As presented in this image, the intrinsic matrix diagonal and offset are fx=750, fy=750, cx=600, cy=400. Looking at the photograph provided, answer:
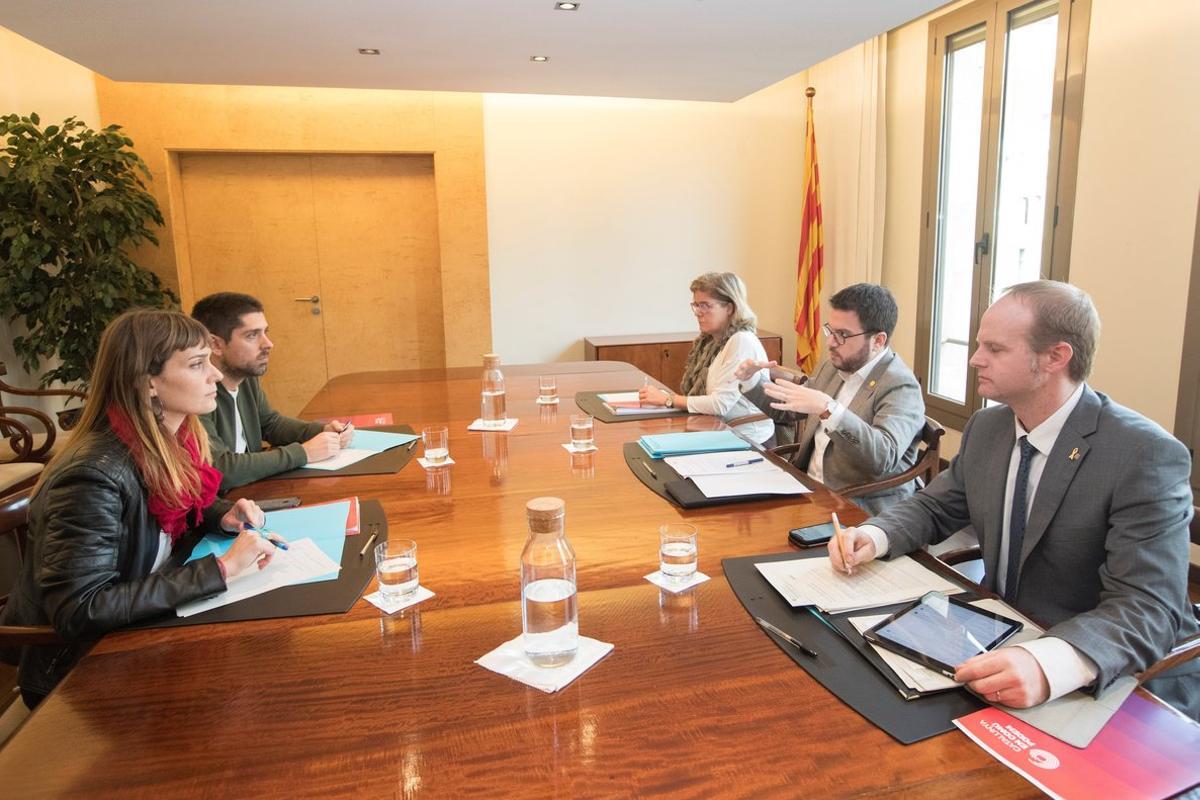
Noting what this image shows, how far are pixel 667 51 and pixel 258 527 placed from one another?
11.3 ft

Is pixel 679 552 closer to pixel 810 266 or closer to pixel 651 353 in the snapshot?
pixel 651 353

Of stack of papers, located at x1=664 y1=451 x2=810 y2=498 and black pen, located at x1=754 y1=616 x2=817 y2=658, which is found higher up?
stack of papers, located at x1=664 y1=451 x2=810 y2=498

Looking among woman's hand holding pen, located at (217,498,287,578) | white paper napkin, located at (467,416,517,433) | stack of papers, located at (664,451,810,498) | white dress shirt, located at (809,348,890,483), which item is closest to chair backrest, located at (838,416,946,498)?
white dress shirt, located at (809,348,890,483)

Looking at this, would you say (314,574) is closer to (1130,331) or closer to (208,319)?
(208,319)

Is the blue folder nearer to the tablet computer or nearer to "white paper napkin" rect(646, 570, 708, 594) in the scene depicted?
"white paper napkin" rect(646, 570, 708, 594)

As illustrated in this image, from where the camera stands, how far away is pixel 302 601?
133 cm

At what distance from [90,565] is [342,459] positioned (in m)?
0.98

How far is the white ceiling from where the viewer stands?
3273mm

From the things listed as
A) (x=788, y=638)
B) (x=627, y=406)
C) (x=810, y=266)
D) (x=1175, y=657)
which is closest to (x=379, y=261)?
(x=810, y=266)

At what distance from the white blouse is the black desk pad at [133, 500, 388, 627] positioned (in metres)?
1.66

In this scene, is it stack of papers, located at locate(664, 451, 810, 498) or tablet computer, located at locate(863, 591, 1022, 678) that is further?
stack of papers, located at locate(664, 451, 810, 498)

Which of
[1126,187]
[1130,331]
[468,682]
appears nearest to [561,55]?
[1126,187]

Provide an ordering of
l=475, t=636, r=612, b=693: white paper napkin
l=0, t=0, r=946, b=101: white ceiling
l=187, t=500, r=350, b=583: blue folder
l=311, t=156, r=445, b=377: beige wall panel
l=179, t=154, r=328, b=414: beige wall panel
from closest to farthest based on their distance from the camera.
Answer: l=475, t=636, r=612, b=693: white paper napkin → l=187, t=500, r=350, b=583: blue folder → l=0, t=0, r=946, b=101: white ceiling → l=179, t=154, r=328, b=414: beige wall panel → l=311, t=156, r=445, b=377: beige wall panel

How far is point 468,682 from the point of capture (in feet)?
3.53
